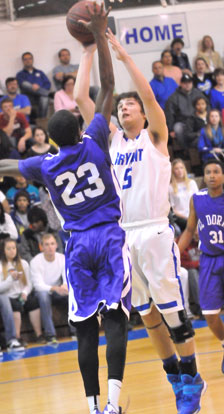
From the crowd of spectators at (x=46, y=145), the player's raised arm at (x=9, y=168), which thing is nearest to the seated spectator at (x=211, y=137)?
the crowd of spectators at (x=46, y=145)

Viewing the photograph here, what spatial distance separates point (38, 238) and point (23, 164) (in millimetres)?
6190

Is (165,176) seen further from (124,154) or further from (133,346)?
(133,346)

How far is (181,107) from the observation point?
1327 cm

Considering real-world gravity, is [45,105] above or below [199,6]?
below

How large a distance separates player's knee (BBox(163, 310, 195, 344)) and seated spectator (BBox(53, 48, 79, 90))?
9.65 m

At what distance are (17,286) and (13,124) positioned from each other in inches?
147

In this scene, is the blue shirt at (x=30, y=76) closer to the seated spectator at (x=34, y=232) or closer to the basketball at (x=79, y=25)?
the seated spectator at (x=34, y=232)

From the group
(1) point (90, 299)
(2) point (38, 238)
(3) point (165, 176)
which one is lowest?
(2) point (38, 238)

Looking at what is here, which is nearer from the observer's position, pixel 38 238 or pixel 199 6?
pixel 38 238

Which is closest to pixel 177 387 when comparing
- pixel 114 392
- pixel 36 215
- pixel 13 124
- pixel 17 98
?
pixel 114 392

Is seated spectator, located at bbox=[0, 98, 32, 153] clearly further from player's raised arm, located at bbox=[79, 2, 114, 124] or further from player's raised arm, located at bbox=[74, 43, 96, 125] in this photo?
player's raised arm, located at bbox=[79, 2, 114, 124]

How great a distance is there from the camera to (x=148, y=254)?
4938 millimetres

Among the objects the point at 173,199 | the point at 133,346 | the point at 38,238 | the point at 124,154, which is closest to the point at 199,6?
the point at 173,199

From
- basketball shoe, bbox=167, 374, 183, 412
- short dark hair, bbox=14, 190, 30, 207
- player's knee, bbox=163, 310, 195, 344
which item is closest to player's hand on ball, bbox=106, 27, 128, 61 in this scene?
player's knee, bbox=163, 310, 195, 344
